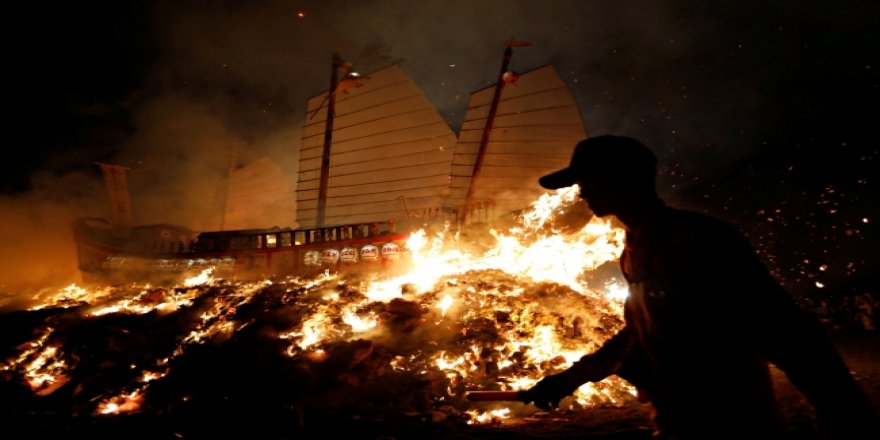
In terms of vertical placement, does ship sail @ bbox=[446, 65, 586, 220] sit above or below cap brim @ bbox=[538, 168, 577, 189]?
above

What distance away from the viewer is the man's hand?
2064mm

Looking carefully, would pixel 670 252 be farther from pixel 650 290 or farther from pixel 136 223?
pixel 136 223

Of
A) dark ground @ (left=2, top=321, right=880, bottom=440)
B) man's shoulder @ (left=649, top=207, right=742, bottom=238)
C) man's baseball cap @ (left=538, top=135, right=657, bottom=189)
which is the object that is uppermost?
man's baseball cap @ (left=538, top=135, right=657, bottom=189)

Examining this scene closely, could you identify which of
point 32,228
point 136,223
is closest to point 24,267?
point 32,228

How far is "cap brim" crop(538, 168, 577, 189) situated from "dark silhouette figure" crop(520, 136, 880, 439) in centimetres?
2

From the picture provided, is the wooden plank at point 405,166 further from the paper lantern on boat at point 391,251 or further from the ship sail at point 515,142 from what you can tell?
the paper lantern on boat at point 391,251

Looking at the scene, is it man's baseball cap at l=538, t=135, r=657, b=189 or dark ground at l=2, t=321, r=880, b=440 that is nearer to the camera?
man's baseball cap at l=538, t=135, r=657, b=189

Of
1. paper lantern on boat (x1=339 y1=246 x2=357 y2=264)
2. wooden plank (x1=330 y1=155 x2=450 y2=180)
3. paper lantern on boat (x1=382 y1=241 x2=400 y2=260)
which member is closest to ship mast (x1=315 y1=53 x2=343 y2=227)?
wooden plank (x1=330 y1=155 x2=450 y2=180)

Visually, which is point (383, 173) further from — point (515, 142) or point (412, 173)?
point (515, 142)

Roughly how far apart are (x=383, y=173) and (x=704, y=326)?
19.8 meters

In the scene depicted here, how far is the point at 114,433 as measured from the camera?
4.42 meters

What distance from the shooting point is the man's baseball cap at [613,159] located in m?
1.60

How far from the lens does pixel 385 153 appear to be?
2042cm

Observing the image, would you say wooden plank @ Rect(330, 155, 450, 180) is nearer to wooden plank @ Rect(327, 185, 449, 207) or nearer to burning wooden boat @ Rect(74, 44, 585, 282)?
burning wooden boat @ Rect(74, 44, 585, 282)
